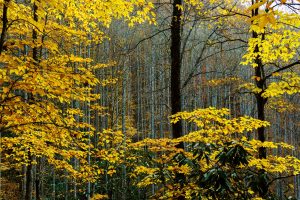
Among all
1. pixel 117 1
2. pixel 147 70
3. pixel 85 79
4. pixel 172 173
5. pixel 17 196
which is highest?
pixel 147 70

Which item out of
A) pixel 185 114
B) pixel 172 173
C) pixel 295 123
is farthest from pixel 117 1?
pixel 295 123

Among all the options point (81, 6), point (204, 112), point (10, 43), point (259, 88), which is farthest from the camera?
point (259, 88)

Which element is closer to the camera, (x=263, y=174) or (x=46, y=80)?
(x=46, y=80)

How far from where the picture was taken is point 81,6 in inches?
189

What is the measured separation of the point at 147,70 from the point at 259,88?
19282 mm

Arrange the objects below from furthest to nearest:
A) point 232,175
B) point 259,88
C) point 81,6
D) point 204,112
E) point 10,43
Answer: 1. point 259,88
2. point 81,6
3. point 204,112
4. point 232,175
5. point 10,43

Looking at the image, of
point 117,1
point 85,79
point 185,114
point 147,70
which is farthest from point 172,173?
point 147,70

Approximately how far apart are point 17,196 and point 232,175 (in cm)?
1508

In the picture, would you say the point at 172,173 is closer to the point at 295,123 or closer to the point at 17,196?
the point at 17,196

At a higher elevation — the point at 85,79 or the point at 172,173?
the point at 85,79

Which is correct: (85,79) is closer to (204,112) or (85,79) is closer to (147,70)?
(204,112)

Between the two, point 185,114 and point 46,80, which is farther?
point 185,114

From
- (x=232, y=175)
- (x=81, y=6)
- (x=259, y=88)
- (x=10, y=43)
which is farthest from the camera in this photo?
(x=259, y=88)

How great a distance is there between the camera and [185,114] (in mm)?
4715
